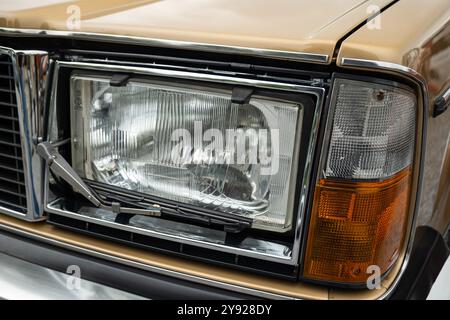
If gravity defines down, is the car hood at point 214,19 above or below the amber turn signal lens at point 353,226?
above

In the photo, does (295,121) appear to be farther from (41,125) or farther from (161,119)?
(41,125)

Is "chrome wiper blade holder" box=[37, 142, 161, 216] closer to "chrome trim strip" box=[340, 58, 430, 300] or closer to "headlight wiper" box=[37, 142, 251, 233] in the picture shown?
"headlight wiper" box=[37, 142, 251, 233]

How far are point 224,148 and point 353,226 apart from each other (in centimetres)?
39

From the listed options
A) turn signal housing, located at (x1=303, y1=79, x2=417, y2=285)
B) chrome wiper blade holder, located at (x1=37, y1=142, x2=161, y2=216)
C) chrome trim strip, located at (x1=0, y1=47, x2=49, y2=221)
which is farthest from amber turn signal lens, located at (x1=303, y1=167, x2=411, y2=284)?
chrome trim strip, located at (x1=0, y1=47, x2=49, y2=221)

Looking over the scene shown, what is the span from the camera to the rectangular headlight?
128 centimetres

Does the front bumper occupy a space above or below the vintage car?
below

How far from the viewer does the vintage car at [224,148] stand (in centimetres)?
118

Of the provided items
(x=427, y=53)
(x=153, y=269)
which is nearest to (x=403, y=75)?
(x=427, y=53)

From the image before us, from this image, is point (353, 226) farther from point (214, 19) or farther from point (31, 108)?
point (31, 108)

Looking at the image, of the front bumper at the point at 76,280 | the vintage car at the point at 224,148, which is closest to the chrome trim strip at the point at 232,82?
the vintage car at the point at 224,148

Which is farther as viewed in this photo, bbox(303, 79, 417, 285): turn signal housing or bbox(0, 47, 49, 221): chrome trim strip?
bbox(0, 47, 49, 221): chrome trim strip

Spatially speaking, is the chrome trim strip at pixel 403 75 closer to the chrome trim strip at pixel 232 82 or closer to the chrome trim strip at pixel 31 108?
the chrome trim strip at pixel 232 82

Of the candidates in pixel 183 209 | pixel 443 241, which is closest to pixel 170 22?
pixel 183 209

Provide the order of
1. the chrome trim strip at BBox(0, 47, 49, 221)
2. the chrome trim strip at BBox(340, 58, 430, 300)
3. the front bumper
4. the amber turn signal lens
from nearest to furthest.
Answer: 1. the chrome trim strip at BBox(340, 58, 430, 300)
2. the amber turn signal lens
3. the front bumper
4. the chrome trim strip at BBox(0, 47, 49, 221)
